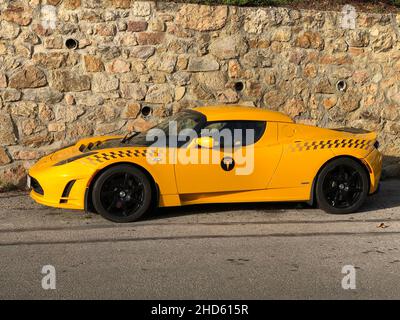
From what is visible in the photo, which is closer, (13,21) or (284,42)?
(13,21)

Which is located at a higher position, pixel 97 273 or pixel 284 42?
pixel 284 42

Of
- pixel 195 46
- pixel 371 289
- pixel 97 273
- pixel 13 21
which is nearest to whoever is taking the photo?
pixel 371 289

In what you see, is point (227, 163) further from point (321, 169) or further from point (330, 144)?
point (330, 144)

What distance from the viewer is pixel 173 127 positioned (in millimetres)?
7680

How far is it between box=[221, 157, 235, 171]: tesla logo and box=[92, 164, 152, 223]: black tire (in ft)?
2.87

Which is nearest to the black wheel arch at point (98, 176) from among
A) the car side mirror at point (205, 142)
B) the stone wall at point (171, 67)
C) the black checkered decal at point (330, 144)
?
the car side mirror at point (205, 142)

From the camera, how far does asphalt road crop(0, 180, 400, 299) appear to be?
4.94 meters

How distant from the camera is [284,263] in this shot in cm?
562

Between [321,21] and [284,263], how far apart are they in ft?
18.0

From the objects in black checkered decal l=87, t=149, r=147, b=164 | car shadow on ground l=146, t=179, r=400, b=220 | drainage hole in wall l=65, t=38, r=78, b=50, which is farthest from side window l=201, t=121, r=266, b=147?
drainage hole in wall l=65, t=38, r=78, b=50
